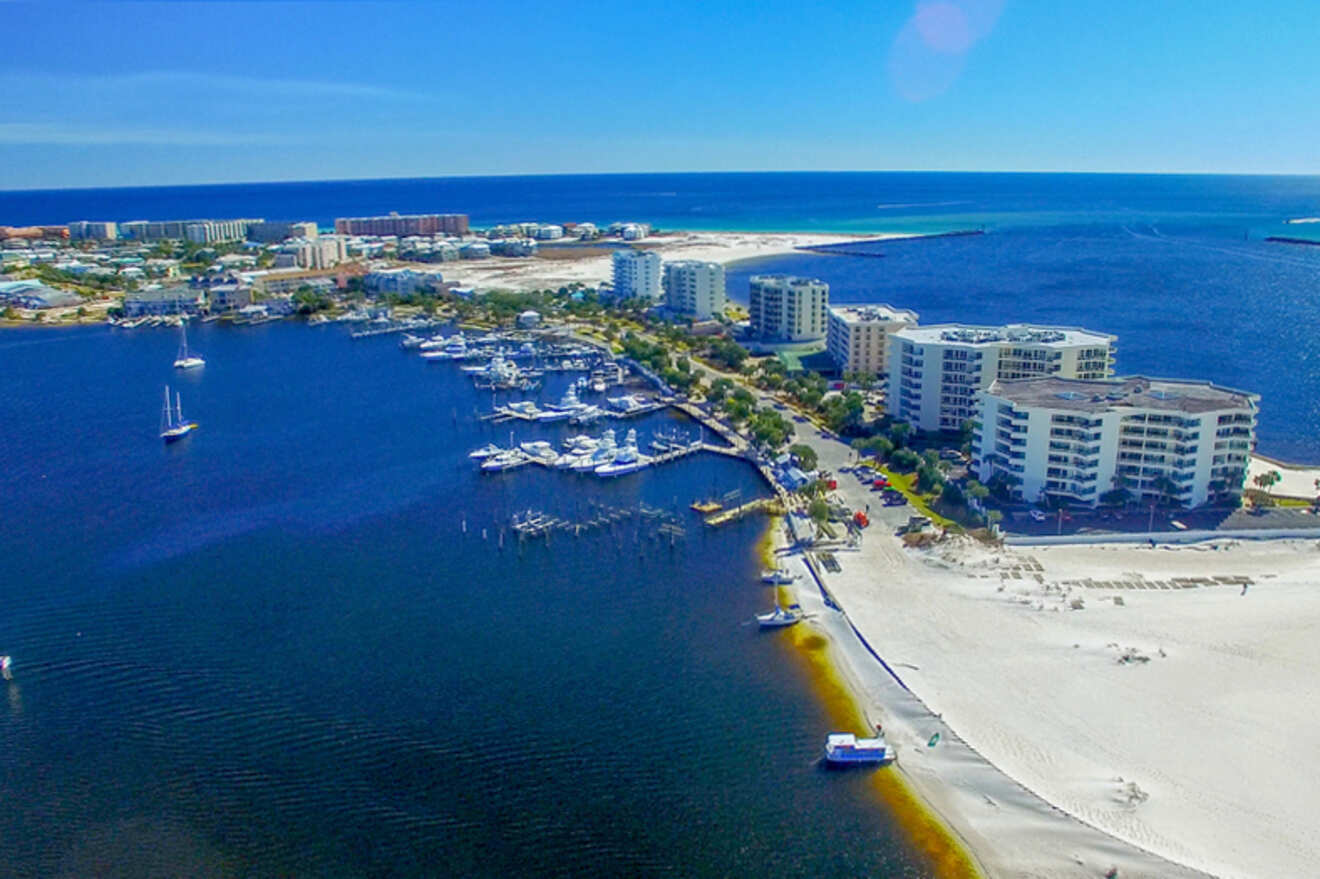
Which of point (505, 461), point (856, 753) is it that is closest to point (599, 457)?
point (505, 461)

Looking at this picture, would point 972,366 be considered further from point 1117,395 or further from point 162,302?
point 162,302

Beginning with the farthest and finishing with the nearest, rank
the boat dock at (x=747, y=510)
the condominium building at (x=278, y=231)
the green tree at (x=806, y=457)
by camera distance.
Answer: the condominium building at (x=278, y=231), the green tree at (x=806, y=457), the boat dock at (x=747, y=510)

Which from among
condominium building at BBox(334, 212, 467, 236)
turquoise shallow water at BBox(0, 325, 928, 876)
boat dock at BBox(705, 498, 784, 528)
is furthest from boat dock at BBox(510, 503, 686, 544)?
condominium building at BBox(334, 212, 467, 236)

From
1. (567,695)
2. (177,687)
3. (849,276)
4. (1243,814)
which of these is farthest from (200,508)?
(849,276)

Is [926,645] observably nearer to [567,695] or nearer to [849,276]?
[567,695]

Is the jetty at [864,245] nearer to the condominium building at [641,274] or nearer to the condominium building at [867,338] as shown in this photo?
the condominium building at [641,274]

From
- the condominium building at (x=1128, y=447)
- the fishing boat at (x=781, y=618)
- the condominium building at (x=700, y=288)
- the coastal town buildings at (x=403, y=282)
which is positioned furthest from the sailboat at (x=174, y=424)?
the coastal town buildings at (x=403, y=282)
